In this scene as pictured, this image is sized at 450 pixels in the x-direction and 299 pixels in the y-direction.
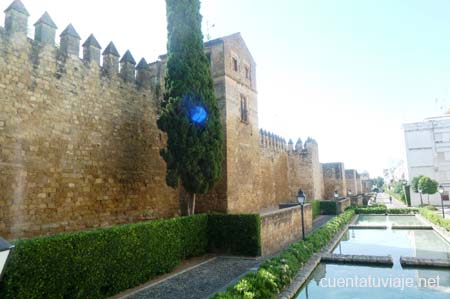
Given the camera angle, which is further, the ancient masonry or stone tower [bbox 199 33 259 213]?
stone tower [bbox 199 33 259 213]

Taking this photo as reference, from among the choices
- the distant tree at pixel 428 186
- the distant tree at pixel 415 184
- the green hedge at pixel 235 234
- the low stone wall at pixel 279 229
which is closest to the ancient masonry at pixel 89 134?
the green hedge at pixel 235 234

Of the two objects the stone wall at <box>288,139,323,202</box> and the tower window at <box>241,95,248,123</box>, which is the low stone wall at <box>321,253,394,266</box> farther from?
the stone wall at <box>288,139,323,202</box>

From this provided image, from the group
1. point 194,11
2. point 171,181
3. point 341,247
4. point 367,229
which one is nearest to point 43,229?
point 171,181

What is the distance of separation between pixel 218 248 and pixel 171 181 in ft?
9.69

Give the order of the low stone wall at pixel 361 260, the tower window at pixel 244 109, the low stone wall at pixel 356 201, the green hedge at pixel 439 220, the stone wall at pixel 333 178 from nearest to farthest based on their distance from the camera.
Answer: the low stone wall at pixel 361 260 < the tower window at pixel 244 109 < the green hedge at pixel 439 220 < the stone wall at pixel 333 178 < the low stone wall at pixel 356 201

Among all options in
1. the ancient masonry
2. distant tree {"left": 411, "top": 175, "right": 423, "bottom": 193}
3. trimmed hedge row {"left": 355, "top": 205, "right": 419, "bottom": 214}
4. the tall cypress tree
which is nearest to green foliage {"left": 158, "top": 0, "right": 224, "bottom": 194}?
the tall cypress tree

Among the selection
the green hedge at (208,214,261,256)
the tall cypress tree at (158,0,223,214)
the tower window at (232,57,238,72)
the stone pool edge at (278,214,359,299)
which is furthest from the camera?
the tower window at (232,57,238,72)

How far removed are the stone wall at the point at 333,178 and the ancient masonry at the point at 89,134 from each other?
2132 cm

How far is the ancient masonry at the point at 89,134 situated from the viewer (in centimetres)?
767

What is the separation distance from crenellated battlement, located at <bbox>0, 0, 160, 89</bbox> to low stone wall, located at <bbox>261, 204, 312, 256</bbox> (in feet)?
22.5

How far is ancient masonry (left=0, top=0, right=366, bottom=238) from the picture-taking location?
25.2 feet

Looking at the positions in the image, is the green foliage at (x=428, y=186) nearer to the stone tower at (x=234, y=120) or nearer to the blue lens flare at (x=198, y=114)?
the stone tower at (x=234, y=120)

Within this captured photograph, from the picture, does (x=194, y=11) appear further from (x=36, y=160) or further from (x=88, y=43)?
(x=36, y=160)

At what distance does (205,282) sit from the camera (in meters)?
7.78
